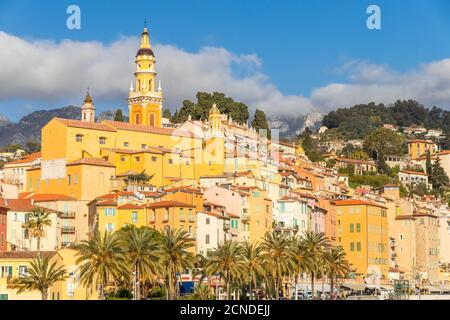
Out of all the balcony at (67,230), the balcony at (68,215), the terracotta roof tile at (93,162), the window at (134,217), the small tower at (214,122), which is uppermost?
the small tower at (214,122)

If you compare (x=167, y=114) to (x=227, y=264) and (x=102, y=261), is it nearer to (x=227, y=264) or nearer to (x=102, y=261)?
(x=227, y=264)

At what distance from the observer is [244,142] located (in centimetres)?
13100

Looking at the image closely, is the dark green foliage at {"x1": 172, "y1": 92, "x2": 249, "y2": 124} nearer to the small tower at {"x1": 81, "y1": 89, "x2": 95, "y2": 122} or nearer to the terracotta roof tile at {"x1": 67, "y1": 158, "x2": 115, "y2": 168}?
the small tower at {"x1": 81, "y1": 89, "x2": 95, "y2": 122}

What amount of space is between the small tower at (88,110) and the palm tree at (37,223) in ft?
143

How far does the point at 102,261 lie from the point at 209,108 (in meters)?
81.0

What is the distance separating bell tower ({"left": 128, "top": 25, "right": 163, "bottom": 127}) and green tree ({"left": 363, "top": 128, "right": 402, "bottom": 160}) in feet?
183

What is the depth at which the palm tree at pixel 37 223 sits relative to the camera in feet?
284

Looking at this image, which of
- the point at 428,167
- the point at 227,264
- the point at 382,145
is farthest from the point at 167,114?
the point at 227,264

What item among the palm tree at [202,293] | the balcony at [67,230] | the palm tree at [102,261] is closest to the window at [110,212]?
the balcony at [67,230]

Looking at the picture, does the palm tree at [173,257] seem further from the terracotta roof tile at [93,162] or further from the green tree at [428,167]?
the green tree at [428,167]

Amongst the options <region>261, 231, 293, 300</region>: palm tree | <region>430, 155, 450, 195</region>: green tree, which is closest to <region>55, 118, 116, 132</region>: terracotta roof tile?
<region>261, 231, 293, 300</region>: palm tree

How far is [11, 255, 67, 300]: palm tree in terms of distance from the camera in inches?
2613
